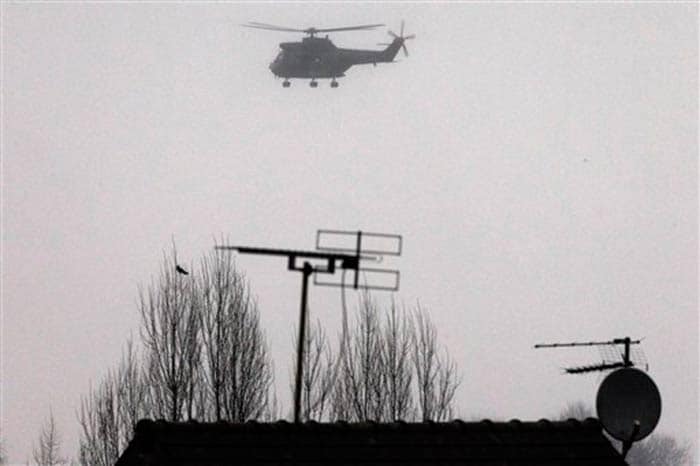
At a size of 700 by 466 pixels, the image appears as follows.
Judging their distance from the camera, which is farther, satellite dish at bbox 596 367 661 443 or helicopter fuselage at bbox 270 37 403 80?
helicopter fuselage at bbox 270 37 403 80

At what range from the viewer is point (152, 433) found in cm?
1816

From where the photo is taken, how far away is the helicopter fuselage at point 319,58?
9588 centimetres

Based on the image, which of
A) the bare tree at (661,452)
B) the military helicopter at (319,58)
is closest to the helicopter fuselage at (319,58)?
the military helicopter at (319,58)

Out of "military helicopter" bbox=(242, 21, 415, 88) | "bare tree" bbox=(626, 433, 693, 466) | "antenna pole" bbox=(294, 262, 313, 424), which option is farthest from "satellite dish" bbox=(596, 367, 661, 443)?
"bare tree" bbox=(626, 433, 693, 466)

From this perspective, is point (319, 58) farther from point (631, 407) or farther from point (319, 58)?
point (631, 407)

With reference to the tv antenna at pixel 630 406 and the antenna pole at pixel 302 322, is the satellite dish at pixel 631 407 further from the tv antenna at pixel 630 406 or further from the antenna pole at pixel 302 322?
the antenna pole at pixel 302 322

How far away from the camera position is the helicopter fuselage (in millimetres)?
95875

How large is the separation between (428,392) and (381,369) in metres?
1.86

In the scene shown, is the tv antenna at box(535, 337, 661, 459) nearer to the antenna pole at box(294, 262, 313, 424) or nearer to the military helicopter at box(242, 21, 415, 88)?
the antenna pole at box(294, 262, 313, 424)

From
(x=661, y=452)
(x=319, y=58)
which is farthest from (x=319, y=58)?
(x=661, y=452)

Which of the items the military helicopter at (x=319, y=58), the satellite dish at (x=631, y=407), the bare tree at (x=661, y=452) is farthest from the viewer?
the bare tree at (x=661, y=452)

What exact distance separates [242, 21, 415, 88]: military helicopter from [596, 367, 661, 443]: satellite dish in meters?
72.6

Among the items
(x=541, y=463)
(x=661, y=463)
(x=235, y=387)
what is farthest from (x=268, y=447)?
(x=661, y=463)

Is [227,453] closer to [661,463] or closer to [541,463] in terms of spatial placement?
[541,463]
